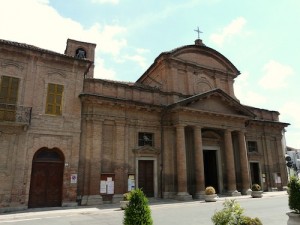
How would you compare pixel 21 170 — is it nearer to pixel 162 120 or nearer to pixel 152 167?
pixel 152 167

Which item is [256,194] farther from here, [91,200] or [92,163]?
[92,163]

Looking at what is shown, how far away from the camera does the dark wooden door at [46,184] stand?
571 inches

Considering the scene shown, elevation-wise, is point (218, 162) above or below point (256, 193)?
above

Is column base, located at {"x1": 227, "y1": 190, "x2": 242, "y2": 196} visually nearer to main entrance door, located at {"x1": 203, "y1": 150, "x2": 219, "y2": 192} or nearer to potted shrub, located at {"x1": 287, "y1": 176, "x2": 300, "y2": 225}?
main entrance door, located at {"x1": 203, "y1": 150, "x2": 219, "y2": 192}

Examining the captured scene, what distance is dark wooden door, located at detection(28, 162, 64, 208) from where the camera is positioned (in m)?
14.5

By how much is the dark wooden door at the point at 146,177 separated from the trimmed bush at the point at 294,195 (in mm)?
11415

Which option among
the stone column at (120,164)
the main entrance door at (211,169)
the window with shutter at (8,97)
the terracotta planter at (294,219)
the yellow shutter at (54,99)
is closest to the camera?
the terracotta planter at (294,219)

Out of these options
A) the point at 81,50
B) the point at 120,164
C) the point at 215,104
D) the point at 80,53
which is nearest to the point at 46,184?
the point at 120,164

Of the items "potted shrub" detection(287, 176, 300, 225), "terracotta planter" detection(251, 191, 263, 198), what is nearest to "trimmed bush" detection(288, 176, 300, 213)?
"potted shrub" detection(287, 176, 300, 225)

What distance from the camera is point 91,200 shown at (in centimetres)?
1548

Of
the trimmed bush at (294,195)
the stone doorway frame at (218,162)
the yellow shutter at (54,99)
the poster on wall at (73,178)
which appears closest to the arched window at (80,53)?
the yellow shutter at (54,99)

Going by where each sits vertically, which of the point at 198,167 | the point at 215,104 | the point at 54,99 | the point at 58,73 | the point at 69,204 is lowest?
the point at 69,204

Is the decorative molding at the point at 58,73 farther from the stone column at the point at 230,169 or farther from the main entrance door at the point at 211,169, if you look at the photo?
the main entrance door at the point at 211,169

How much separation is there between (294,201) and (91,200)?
11589 mm
